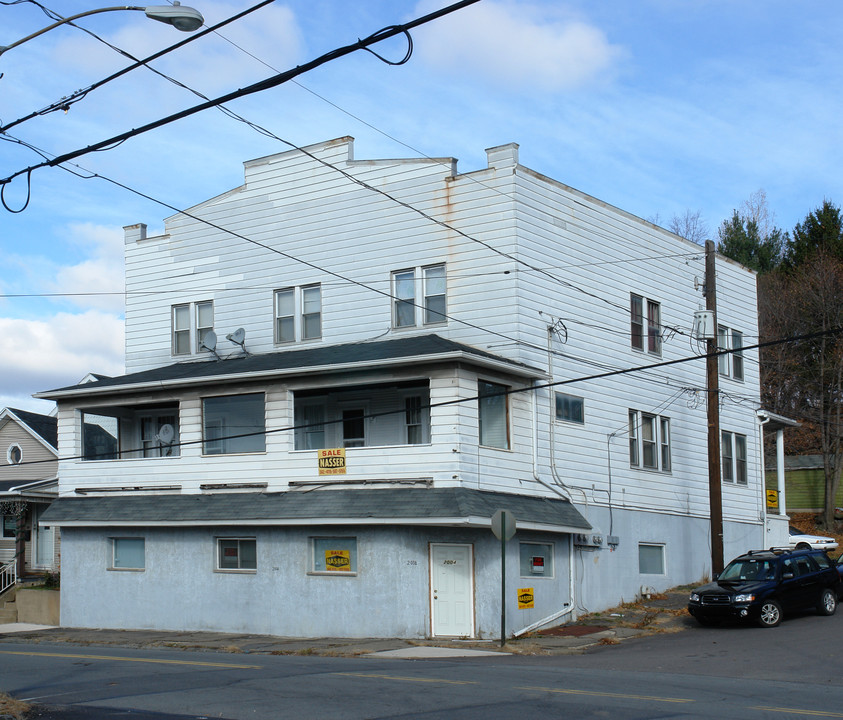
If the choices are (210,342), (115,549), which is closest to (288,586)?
(115,549)

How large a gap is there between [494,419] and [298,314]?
272 inches

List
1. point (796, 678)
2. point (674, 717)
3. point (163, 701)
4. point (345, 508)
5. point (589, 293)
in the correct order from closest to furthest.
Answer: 1. point (674, 717)
2. point (163, 701)
3. point (796, 678)
4. point (345, 508)
5. point (589, 293)

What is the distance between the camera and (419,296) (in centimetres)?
2650

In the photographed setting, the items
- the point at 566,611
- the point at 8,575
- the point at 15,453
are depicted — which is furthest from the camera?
the point at 15,453

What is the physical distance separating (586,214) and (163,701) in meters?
18.4

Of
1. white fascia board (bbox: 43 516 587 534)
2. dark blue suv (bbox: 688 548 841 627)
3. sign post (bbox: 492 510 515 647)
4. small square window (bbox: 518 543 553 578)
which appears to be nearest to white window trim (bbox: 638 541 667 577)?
dark blue suv (bbox: 688 548 841 627)

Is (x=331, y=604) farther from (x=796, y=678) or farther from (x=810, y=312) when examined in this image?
(x=810, y=312)

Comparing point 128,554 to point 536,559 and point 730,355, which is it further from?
point 730,355

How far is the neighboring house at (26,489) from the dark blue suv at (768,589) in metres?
21.1

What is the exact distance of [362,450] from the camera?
78.1 feet

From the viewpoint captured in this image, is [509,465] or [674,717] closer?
[674,717]

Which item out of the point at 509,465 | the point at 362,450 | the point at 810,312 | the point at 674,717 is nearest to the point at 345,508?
the point at 362,450

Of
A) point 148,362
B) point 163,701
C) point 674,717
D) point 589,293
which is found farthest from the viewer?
point 148,362

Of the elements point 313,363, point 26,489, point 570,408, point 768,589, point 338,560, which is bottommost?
point 768,589
